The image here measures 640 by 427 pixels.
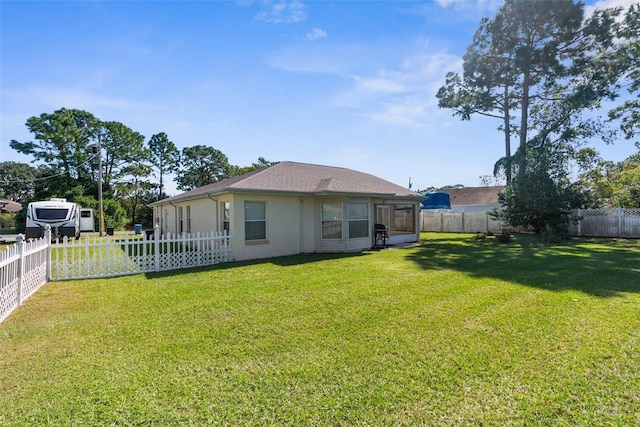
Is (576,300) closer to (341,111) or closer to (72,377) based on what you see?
(72,377)

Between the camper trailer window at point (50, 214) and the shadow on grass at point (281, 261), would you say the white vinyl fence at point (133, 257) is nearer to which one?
the shadow on grass at point (281, 261)

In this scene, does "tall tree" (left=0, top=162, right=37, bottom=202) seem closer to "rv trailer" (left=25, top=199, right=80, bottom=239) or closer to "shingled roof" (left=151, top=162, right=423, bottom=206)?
"rv trailer" (left=25, top=199, right=80, bottom=239)

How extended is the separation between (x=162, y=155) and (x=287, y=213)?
37049 mm

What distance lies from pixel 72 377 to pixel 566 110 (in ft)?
93.6

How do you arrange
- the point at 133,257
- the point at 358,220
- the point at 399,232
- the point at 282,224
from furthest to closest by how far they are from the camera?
the point at 399,232 < the point at 358,220 < the point at 282,224 < the point at 133,257

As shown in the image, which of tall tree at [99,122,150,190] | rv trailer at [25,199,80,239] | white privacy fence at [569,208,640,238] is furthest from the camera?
tall tree at [99,122,150,190]

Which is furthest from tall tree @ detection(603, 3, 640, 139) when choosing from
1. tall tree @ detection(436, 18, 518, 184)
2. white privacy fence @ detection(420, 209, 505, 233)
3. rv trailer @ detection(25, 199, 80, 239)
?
rv trailer @ detection(25, 199, 80, 239)

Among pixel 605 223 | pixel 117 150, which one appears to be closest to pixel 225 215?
pixel 605 223

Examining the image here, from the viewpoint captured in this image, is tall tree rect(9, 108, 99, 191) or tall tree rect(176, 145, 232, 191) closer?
tall tree rect(9, 108, 99, 191)

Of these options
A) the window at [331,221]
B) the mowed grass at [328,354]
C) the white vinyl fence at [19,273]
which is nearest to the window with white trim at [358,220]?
the window at [331,221]

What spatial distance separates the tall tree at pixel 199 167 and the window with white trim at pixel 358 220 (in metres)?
34.4

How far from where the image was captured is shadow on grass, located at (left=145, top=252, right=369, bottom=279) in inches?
355

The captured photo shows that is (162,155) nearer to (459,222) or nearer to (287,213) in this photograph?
(287,213)

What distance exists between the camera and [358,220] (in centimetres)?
1320
